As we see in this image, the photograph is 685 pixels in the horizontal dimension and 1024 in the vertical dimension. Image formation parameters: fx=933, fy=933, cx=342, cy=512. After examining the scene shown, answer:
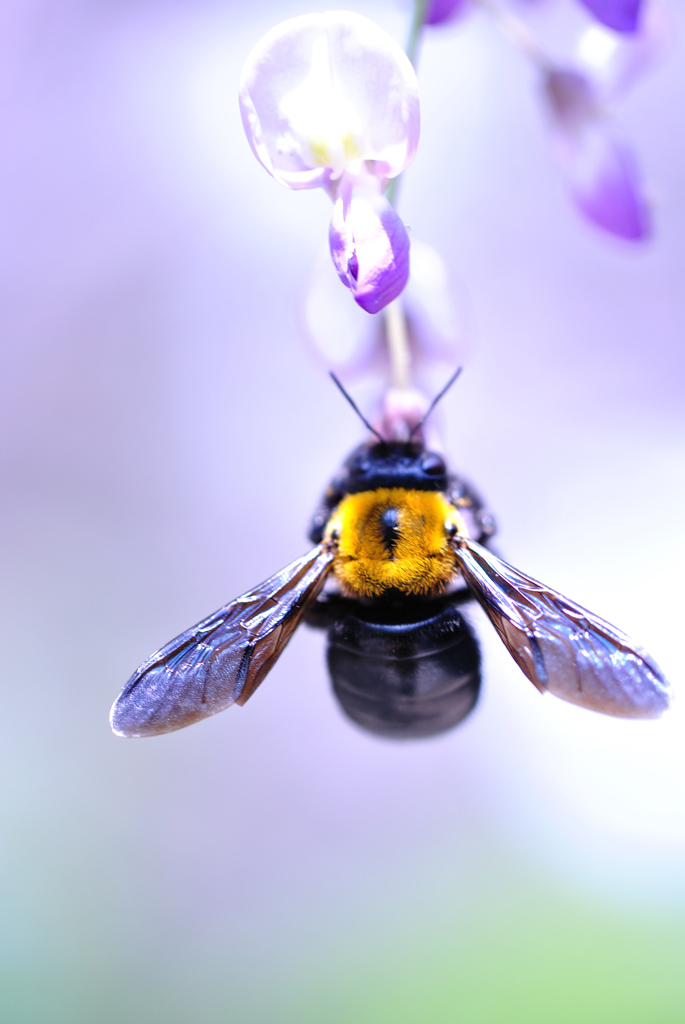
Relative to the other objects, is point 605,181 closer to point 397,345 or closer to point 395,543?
point 397,345

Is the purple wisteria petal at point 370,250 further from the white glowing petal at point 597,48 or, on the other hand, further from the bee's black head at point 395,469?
the white glowing petal at point 597,48

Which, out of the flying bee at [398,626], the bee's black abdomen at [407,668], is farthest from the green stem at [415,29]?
the bee's black abdomen at [407,668]

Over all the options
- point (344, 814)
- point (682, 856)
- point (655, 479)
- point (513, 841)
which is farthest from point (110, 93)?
point (682, 856)

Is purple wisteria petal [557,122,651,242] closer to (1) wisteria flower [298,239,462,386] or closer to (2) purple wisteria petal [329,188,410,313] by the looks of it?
(1) wisteria flower [298,239,462,386]

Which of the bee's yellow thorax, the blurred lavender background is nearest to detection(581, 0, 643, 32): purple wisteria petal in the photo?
the bee's yellow thorax

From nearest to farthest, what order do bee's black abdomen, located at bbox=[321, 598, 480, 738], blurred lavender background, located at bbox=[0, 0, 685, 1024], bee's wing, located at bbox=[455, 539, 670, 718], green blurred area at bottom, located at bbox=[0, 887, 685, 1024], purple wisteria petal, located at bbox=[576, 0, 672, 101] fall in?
bee's wing, located at bbox=[455, 539, 670, 718] → bee's black abdomen, located at bbox=[321, 598, 480, 738] → purple wisteria petal, located at bbox=[576, 0, 672, 101] → green blurred area at bottom, located at bbox=[0, 887, 685, 1024] → blurred lavender background, located at bbox=[0, 0, 685, 1024]

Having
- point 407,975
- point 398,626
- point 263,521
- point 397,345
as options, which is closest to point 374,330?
point 397,345

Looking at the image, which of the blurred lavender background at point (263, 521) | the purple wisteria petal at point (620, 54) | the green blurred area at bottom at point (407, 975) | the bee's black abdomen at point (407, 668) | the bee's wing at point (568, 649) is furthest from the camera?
the blurred lavender background at point (263, 521)
